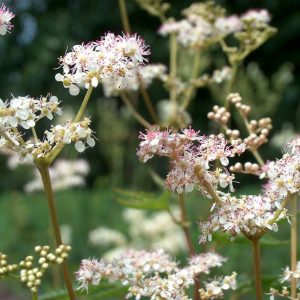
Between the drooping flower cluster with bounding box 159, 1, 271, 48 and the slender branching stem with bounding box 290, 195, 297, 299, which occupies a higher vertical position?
the drooping flower cluster with bounding box 159, 1, 271, 48

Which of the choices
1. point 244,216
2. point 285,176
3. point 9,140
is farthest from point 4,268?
point 285,176

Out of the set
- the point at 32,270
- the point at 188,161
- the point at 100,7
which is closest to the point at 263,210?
the point at 188,161

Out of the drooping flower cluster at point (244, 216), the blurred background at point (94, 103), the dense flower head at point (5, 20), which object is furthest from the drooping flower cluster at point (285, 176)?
the blurred background at point (94, 103)

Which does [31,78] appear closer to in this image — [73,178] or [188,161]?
[73,178]

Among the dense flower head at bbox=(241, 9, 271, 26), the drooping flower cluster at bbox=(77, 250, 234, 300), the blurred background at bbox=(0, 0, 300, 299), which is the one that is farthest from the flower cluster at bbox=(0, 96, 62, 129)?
the blurred background at bbox=(0, 0, 300, 299)

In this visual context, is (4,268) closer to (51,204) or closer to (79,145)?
(51,204)

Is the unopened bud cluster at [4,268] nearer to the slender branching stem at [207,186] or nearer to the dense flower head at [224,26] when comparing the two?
the slender branching stem at [207,186]

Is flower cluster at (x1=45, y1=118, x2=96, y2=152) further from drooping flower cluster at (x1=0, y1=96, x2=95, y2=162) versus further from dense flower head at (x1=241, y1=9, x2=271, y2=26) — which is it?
dense flower head at (x1=241, y1=9, x2=271, y2=26)
